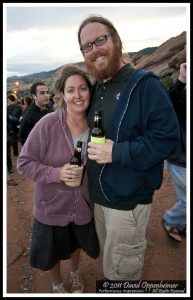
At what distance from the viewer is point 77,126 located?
2.78m

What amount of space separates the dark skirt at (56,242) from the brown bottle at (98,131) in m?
1.04

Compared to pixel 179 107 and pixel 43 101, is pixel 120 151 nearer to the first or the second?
pixel 179 107

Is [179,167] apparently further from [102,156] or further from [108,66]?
[108,66]

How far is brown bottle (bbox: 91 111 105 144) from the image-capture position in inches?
95.9

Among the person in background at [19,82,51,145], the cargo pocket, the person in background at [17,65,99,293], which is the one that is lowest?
the cargo pocket

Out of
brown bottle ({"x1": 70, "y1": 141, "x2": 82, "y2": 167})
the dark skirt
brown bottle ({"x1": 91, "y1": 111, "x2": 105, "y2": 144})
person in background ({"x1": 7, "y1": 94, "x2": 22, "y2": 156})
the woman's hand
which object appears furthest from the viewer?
person in background ({"x1": 7, "y1": 94, "x2": 22, "y2": 156})

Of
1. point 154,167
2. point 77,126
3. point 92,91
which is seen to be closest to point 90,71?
point 92,91

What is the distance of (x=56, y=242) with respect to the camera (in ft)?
9.67

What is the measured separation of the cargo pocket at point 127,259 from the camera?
273 cm

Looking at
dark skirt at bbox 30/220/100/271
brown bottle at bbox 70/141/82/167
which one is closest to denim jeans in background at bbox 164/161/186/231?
dark skirt at bbox 30/220/100/271

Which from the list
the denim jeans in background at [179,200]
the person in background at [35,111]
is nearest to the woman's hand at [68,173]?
the denim jeans in background at [179,200]

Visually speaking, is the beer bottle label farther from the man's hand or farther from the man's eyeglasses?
the man's eyeglasses

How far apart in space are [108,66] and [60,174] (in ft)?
3.60

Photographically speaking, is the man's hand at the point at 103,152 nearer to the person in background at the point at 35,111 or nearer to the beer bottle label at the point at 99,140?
the beer bottle label at the point at 99,140
